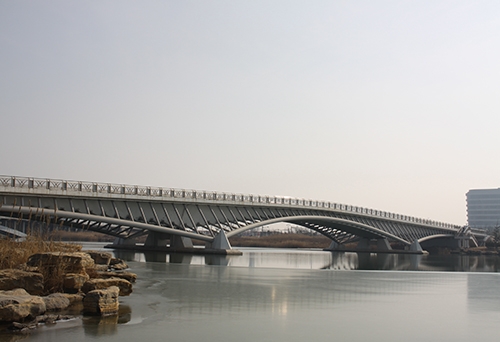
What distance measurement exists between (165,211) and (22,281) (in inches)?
1641

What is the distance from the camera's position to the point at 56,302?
15.3 m

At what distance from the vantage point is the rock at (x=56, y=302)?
592 inches

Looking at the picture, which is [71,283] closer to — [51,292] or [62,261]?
[51,292]

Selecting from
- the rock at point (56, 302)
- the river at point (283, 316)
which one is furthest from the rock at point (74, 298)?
the river at point (283, 316)

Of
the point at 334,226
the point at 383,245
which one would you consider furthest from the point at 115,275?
the point at 383,245

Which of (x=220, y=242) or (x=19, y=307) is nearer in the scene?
(x=19, y=307)

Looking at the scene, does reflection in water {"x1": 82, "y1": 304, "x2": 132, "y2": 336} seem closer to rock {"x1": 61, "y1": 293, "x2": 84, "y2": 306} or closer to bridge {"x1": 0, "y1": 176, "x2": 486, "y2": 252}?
rock {"x1": 61, "y1": 293, "x2": 84, "y2": 306}

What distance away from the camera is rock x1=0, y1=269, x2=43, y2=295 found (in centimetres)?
1578

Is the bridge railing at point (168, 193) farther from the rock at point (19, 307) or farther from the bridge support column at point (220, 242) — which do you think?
the rock at point (19, 307)

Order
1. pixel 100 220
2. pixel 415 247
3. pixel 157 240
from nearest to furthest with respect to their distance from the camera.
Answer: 1. pixel 100 220
2. pixel 157 240
3. pixel 415 247

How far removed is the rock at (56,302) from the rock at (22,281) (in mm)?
1148

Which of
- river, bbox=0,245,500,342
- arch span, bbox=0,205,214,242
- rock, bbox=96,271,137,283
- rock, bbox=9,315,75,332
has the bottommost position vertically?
river, bbox=0,245,500,342

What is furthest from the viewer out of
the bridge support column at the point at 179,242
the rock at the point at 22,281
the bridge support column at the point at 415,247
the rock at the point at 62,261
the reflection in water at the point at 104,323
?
the bridge support column at the point at 415,247

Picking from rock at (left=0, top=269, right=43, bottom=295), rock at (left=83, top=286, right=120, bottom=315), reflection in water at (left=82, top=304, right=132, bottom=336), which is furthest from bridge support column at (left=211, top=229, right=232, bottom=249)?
rock at (left=83, top=286, right=120, bottom=315)
